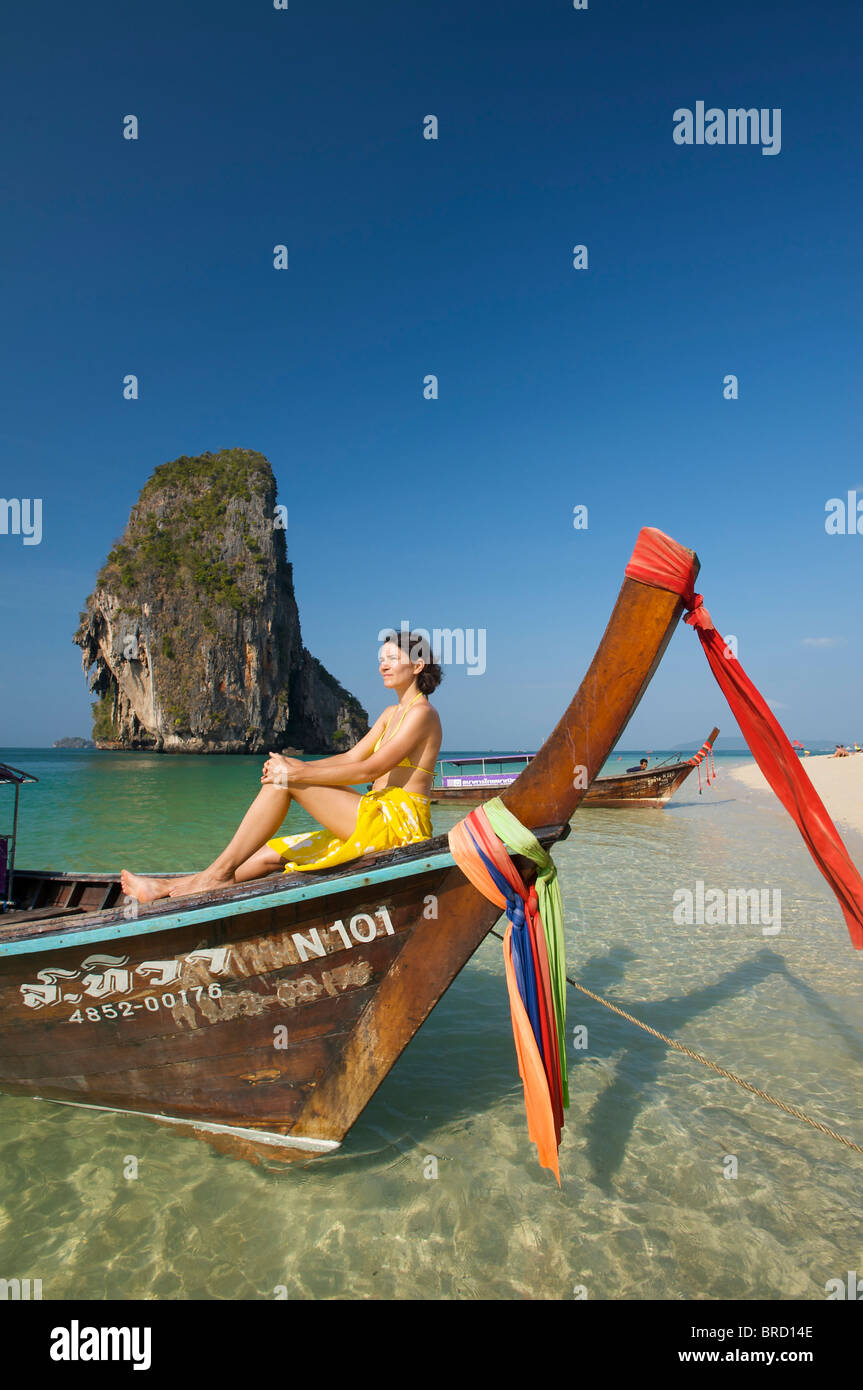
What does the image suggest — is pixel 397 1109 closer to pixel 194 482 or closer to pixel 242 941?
pixel 242 941

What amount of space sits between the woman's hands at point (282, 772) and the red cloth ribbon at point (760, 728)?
1.76 meters

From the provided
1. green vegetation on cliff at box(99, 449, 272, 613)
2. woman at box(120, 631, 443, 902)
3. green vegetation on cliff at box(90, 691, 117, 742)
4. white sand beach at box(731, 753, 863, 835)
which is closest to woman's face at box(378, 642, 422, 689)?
woman at box(120, 631, 443, 902)

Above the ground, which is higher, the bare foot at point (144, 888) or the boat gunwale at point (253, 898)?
the boat gunwale at point (253, 898)

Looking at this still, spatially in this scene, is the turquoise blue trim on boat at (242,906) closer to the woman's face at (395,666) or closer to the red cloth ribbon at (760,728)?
the woman's face at (395,666)

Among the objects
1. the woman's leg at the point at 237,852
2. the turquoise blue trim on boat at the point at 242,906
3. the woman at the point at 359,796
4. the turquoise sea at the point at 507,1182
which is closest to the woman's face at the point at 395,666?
the woman at the point at 359,796

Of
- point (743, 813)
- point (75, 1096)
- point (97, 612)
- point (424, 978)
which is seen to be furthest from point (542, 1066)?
point (97, 612)

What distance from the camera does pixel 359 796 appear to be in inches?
140

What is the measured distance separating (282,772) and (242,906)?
2.24ft

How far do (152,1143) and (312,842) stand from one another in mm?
1697

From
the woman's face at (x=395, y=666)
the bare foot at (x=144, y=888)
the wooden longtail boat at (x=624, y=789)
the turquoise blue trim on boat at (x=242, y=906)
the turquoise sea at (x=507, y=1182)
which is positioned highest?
the woman's face at (x=395, y=666)

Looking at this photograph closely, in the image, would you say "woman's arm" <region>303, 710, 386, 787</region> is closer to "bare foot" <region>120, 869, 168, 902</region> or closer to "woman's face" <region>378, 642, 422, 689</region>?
"woman's face" <region>378, 642, 422, 689</region>

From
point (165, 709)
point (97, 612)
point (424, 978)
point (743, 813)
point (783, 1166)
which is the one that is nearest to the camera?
point (424, 978)

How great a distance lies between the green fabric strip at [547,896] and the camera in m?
2.61

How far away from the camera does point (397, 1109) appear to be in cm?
378
